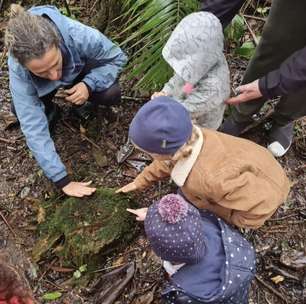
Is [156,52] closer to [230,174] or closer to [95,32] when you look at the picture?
[95,32]

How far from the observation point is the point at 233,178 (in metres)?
2.43

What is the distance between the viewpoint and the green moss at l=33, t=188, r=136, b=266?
10.2ft

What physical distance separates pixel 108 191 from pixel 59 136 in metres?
0.82

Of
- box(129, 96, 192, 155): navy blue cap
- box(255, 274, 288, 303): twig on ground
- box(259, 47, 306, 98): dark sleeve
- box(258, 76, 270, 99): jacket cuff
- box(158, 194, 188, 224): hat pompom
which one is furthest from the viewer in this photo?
box(255, 274, 288, 303): twig on ground

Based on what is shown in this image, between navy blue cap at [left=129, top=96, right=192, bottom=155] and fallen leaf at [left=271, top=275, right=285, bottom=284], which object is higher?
navy blue cap at [left=129, top=96, right=192, bottom=155]

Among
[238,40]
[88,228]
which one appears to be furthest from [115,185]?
[238,40]

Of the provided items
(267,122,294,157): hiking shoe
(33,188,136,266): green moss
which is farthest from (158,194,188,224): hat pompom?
(267,122,294,157): hiking shoe

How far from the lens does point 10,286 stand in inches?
72.1

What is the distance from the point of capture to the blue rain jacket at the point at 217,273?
7.70ft

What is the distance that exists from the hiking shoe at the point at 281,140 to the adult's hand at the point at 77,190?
130 cm

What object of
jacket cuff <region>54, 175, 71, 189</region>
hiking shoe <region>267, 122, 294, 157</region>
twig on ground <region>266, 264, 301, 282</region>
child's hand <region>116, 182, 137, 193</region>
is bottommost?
twig on ground <region>266, 264, 301, 282</region>

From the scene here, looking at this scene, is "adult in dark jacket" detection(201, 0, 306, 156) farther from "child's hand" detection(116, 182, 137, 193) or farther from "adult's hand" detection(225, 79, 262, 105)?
"child's hand" detection(116, 182, 137, 193)

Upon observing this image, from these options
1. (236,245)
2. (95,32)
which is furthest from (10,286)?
(95,32)

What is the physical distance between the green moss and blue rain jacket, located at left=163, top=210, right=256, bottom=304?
0.75 metres
